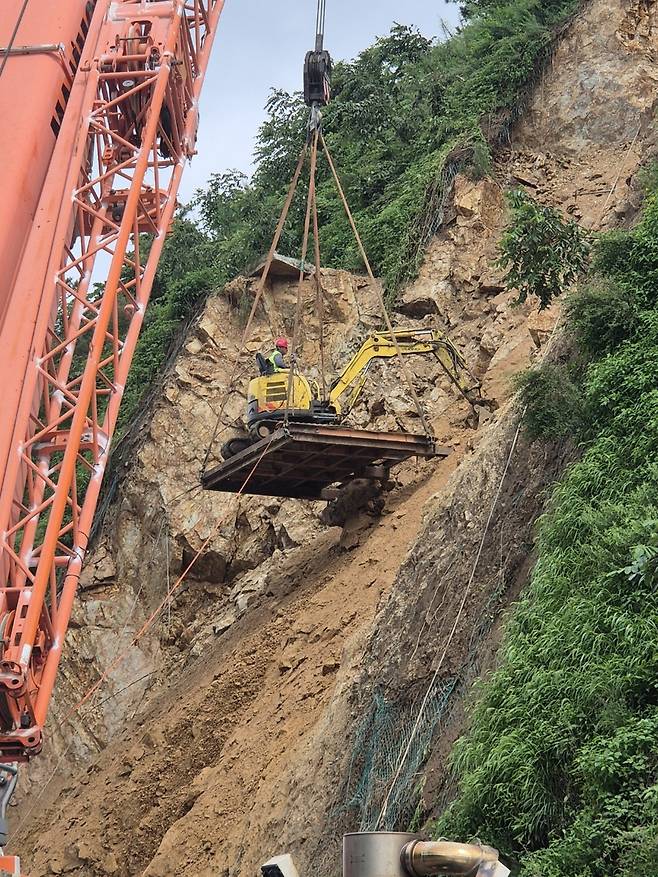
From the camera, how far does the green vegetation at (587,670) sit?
27.1ft

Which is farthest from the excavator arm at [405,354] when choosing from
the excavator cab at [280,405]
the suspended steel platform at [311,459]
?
the suspended steel platform at [311,459]

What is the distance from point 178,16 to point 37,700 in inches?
336

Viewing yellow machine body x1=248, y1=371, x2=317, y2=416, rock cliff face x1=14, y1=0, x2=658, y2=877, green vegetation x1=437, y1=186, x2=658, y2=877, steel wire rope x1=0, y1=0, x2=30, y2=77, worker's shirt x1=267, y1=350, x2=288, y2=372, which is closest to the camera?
green vegetation x1=437, y1=186, x2=658, y2=877

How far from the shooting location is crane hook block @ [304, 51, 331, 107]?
60.4 ft

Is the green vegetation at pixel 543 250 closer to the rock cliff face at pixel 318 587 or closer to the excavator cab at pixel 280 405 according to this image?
the rock cliff face at pixel 318 587

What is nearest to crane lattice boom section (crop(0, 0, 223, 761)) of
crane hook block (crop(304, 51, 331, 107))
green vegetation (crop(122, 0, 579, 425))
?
crane hook block (crop(304, 51, 331, 107))

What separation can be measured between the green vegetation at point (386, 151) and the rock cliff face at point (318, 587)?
0.86 meters

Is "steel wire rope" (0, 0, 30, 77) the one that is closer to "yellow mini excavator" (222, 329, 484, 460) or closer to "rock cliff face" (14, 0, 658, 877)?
"yellow mini excavator" (222, 329, 484, 460)

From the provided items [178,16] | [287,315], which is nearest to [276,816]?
[178,16]

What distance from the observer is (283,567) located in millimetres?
21203

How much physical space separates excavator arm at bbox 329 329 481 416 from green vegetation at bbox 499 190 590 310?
2.94 metres

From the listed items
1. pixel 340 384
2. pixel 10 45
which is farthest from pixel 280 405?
pixel 10 45

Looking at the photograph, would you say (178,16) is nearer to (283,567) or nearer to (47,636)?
(47,636)

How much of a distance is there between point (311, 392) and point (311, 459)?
1.25m
